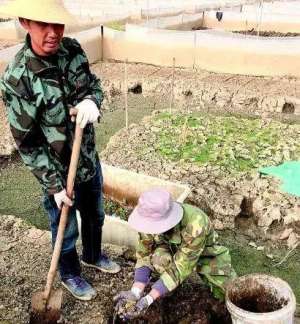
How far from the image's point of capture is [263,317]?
7.82 ft

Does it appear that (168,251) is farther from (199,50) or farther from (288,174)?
(199,50)

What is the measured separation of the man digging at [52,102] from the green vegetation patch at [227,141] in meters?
2.37

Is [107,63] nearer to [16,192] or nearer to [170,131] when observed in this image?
[170,131]

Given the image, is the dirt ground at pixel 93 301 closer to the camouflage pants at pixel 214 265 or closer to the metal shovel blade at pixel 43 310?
the metal shovel blade at pixel 43 310

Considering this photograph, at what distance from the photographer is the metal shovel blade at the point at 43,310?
2.83 metres

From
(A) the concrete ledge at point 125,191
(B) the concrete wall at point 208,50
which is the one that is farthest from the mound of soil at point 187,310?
(B) the concrete wall at point 208,50

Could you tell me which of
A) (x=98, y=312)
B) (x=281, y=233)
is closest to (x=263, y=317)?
(x=98, y=312)

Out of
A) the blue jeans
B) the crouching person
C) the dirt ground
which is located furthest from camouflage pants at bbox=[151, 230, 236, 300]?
the blue jeans

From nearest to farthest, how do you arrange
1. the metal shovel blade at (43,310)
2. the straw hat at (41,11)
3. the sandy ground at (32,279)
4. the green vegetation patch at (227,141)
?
the straw hat at (41,11) → the metal shovel blade at (43,310) → the sandy ground at (32,279) → the green vegetation patch at (227,141)

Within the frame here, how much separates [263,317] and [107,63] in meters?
6.91

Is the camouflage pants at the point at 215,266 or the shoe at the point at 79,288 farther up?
the camouflage pants at the point at 215,266

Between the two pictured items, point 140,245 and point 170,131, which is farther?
point 170,131

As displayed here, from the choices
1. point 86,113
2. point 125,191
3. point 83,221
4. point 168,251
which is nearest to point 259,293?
point 168,251

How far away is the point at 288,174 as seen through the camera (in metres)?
4.68
